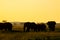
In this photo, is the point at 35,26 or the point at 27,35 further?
the point at 35,26

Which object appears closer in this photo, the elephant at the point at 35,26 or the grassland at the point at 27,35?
the grassland at the point at 27,35

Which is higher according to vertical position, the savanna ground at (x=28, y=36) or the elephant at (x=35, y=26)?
the elephant at (x=35, y=26)

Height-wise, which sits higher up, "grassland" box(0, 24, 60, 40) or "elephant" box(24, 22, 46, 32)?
"elephant" box(24, 22, 46, 32)

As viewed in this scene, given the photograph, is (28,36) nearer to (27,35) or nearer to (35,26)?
(27,35)

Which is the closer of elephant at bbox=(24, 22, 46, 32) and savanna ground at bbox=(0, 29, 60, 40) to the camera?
savanna ground at bbox=(0, 29, 60, 40)

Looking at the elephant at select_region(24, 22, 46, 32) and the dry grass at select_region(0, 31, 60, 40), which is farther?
the elephant at select_region(24, 22, 46, 32)

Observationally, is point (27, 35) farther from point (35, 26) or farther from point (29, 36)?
point (35, 26)

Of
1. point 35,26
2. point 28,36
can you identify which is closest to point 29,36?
point 28,36

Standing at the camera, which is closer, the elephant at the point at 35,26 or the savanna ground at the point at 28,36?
the savanna ground at the point at 28,36

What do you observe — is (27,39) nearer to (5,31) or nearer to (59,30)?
(5,31)

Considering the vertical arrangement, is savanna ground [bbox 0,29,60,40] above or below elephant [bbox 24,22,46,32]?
below

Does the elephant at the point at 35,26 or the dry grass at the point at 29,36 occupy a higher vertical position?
the elephant at the point at 35,26

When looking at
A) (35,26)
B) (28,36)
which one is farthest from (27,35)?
(35,26)

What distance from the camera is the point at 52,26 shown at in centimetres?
189
